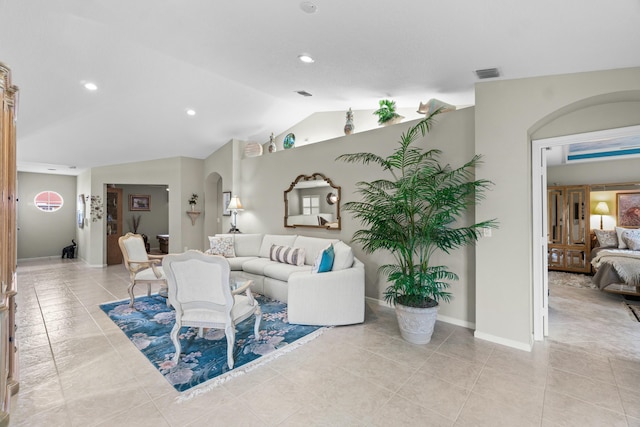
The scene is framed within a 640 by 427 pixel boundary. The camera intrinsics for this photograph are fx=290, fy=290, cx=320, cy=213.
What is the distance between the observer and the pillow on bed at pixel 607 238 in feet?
19.1

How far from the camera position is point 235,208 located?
6.34m

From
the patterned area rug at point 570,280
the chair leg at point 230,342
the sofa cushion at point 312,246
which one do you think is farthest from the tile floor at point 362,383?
the patterned area rug at point 570,280

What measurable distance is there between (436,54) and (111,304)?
5223 millimetres

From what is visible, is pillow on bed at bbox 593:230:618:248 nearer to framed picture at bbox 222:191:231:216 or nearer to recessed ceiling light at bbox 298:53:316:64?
recessed ceiling light at bbox 298:53:316:64

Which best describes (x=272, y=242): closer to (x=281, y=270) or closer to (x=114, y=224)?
(x=281, y=270)

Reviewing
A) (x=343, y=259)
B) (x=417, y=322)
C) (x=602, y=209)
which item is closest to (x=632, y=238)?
(x=602, y=209)

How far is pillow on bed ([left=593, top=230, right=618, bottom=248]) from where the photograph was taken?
5.81 m

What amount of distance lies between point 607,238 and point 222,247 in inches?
303

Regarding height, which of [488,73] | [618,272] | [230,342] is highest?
[488,73]

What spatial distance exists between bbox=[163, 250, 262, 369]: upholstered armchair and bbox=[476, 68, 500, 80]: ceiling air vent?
3.03 metres

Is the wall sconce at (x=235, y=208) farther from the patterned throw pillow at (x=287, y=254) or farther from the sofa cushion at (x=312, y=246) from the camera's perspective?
the sofa cushion at (x=312, y=246)

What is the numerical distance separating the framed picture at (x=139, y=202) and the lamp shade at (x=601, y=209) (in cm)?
1223

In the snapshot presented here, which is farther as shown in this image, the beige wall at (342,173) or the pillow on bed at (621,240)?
the pillow on bed at (621,240)

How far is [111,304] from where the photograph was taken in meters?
4.23
